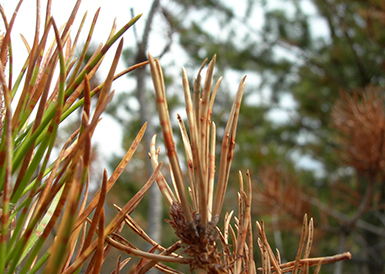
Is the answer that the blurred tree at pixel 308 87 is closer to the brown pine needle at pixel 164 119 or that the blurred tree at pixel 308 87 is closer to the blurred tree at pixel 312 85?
the blurred tree at pixel 312 85

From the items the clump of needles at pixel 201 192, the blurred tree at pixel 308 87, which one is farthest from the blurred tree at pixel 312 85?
the clump of needles at pixel 201 192

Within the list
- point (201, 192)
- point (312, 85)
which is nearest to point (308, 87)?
point (312, 85)

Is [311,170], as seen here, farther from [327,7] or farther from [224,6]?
[224,6]

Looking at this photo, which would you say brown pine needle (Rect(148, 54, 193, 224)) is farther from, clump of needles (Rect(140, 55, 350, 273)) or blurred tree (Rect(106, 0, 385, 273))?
blurred tree (Rect(106, 0, 385, 273))

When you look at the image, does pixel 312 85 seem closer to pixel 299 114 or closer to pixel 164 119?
pixel 299 114

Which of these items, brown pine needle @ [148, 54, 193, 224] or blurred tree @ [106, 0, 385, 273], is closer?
brown pine needle @ [148, 54, 193, 224]

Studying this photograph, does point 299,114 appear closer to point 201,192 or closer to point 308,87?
point 308,87

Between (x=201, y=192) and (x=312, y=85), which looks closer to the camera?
(x=201, y=192)

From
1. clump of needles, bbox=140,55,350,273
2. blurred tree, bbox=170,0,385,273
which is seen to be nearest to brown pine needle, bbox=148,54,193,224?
clump of needles, bbox=140,55,350,273

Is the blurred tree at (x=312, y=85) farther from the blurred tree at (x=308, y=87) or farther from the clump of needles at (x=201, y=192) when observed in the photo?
the clump of needles at (x=201, y=192)

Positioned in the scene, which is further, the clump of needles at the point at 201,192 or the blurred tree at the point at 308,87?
the blurred tree at the point at 308,87

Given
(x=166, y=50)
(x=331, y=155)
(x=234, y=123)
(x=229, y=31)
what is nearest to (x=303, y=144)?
(x=331, y=155)
